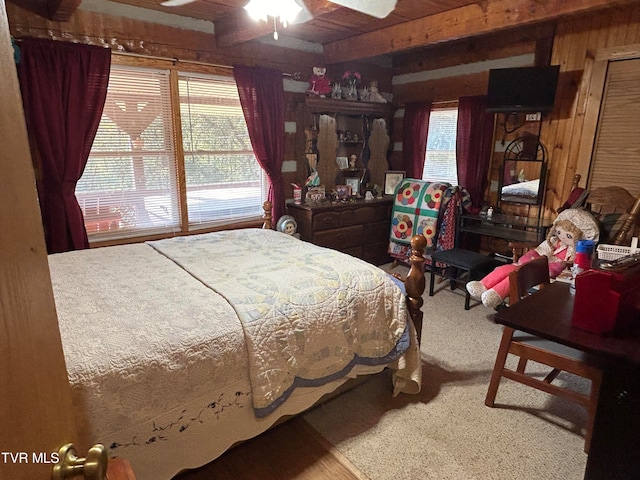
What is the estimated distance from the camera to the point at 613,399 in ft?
4.47

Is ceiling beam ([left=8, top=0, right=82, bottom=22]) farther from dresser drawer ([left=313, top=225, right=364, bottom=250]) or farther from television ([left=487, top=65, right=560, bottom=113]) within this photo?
television ([left=487, top=65, right=560, bottom=113])

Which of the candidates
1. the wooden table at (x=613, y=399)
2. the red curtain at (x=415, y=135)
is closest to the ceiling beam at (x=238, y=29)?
the red curtain at (x=415, y=135)

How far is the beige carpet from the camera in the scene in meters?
1.73

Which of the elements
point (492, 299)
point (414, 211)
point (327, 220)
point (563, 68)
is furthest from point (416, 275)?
point (563, 68)

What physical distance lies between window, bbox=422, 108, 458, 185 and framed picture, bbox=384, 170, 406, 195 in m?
0.38

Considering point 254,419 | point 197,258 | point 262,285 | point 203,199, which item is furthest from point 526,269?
point 203,199

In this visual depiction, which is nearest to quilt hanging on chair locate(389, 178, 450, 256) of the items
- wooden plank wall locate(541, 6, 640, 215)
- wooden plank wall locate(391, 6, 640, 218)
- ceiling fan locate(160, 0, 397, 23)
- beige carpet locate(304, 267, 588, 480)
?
wooden plank wall locate(391, 6, 640, 218)

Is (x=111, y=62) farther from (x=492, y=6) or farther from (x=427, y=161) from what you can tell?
(x=427, y=161)

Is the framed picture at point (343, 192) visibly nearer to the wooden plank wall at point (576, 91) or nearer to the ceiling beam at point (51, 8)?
the wooden plank wall at point (576, 91)

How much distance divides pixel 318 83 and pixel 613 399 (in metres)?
3.66

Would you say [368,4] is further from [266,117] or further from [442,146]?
[442,146]

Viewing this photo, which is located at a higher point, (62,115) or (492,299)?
(62,115)

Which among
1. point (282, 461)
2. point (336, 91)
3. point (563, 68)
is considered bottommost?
point (282, 461)

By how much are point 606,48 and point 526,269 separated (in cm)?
248
